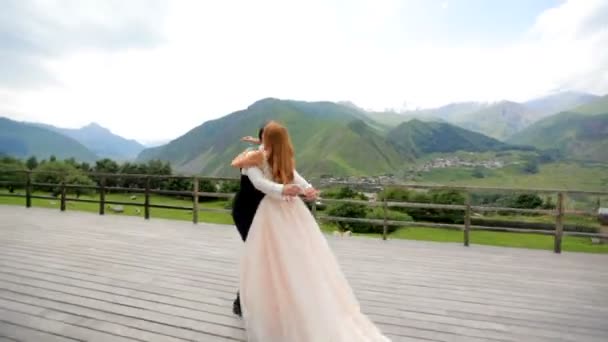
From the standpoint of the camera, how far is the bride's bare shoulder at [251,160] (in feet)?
7.64

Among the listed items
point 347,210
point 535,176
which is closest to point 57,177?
point 347,210

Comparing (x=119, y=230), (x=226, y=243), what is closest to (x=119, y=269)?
(x=226, y=243)

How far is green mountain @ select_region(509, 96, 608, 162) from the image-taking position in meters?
130

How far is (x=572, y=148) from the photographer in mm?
139500

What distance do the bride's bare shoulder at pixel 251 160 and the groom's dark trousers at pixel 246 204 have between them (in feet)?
0.52

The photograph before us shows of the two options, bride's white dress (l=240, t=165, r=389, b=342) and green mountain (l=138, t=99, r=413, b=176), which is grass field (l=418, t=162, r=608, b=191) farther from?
bride's white dress (l=240, t=165, r=389, b=342)

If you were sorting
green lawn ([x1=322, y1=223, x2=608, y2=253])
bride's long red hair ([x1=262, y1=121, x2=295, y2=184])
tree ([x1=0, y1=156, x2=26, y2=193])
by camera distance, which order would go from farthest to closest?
green lawn ([x1=322, y1=223, x2=608, y2=253])
tree ([x1=0, y1=156, x2=26, y2=193])
bride's long red hair ([x1=262, y1=121, x2=295, y2=184])

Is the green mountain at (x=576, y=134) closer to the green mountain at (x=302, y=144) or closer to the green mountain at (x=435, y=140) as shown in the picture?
the green mountain at (x=435, y=140)

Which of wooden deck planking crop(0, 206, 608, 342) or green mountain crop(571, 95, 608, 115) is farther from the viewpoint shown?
green mountain crop(571, 95, 608, 115)

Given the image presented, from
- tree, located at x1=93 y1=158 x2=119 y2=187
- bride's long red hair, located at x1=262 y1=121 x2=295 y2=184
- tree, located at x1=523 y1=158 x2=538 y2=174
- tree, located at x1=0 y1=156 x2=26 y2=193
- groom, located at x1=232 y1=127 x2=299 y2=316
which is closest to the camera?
bride's long red hair, located at x1=262 y1=121 x2=295 y2=184

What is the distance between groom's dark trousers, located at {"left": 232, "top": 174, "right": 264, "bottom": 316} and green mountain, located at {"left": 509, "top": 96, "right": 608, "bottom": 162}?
469 feet

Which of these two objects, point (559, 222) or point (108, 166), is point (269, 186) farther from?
point (108, 166)

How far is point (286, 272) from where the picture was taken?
7.36ft

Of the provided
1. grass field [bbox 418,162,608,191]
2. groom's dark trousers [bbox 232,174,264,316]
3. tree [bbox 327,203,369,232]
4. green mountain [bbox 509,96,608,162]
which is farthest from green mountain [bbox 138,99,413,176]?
groom's dark trousers [bbox 232,174,264,316]
